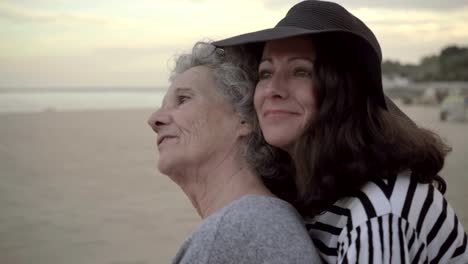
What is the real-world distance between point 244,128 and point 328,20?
652 mm

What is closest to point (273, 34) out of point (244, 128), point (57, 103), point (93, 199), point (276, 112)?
point (276, 112)

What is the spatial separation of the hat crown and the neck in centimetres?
64

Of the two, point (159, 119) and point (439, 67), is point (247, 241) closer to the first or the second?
point (159, 119)

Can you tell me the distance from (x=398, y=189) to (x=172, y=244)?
4687 millimetres

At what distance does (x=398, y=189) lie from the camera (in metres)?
1.70

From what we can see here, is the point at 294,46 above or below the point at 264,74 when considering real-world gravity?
above

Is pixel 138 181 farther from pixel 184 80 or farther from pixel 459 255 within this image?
pixel 459 255

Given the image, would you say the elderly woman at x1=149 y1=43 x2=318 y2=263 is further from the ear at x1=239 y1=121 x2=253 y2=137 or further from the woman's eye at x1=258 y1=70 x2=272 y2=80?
the woman's eye at x1=258 y1=70 x2=272 y2=80

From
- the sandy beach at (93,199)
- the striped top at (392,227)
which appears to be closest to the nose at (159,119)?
the striped top at (392,227)

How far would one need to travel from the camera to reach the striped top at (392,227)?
1.57 meters

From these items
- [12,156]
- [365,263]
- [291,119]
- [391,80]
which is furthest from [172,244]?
[391,80]

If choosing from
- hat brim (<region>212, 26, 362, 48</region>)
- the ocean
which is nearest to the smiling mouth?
hat brim (<region>212, 26, 362, 48</region>)

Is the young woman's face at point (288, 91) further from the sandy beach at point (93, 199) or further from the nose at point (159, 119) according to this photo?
the sandy beach at point (93, 199)

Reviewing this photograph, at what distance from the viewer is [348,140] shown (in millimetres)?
1882
